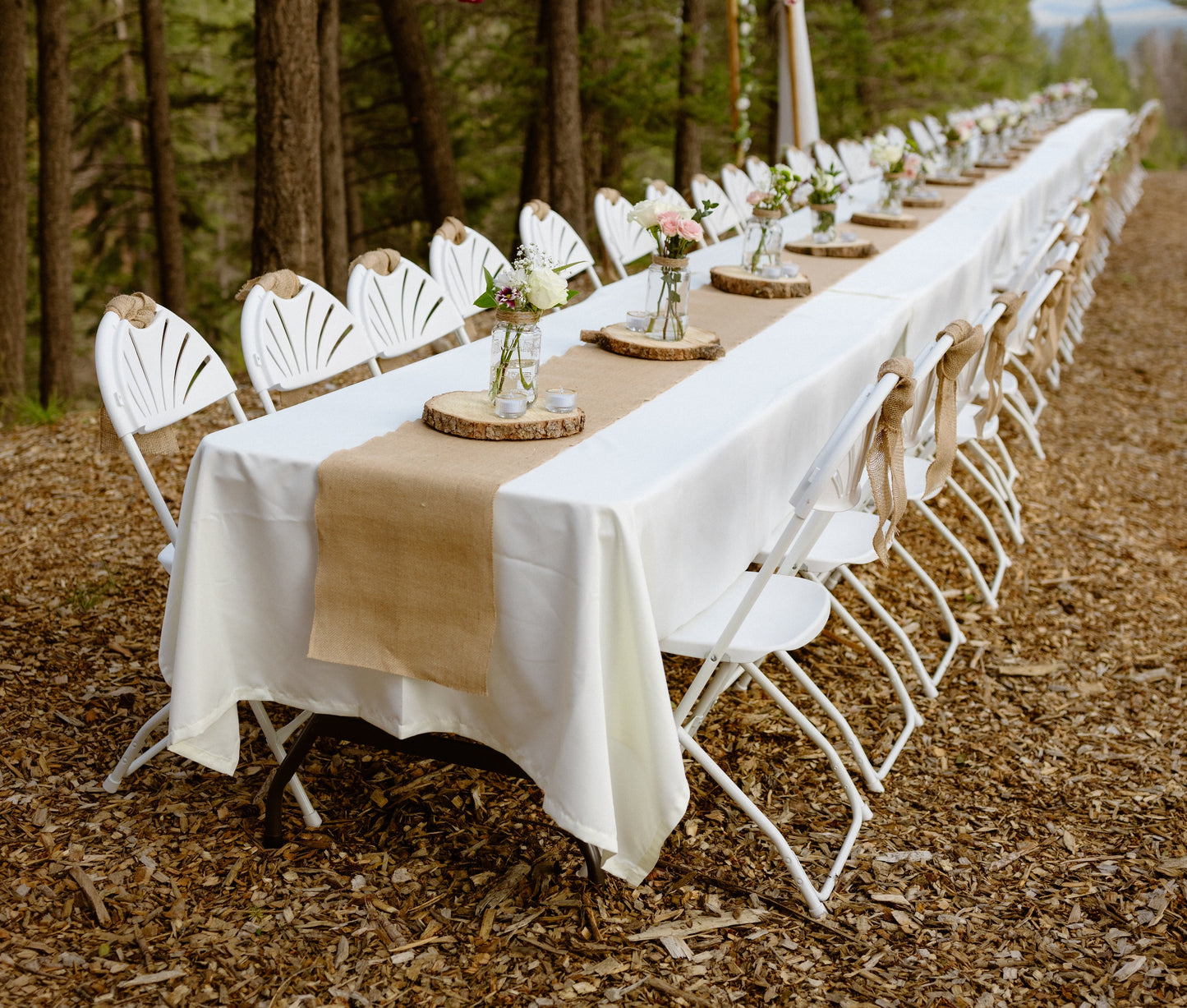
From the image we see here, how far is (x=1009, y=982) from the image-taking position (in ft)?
7.48

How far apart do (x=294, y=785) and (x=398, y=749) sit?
328 mm

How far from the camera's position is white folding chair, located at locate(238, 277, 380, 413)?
294 centimetres

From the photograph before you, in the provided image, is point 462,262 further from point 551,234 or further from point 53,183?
point 53,183

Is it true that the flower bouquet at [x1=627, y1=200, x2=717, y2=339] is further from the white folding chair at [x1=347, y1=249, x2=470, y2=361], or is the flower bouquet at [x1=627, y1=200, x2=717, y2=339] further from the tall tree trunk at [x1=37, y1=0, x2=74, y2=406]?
the tall tree trunk at [x1=37, y1=0, x2=74, y2=406]

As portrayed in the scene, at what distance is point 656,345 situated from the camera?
126 inches

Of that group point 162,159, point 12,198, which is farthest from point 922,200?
point 162,159

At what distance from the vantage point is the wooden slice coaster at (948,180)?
306 inches

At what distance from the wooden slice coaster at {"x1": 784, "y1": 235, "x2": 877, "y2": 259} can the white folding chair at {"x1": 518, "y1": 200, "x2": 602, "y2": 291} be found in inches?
34.6

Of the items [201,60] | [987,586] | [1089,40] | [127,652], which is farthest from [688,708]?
[1089,40]

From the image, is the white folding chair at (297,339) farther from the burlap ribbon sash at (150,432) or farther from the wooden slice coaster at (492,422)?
the wooden slice coaster at (492,422)

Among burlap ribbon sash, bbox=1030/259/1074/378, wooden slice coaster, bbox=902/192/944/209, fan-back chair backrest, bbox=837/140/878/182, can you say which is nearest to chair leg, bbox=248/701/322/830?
burlap ribbon sash, bbox=1030/259/1074/378

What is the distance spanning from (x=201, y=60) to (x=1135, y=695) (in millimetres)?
15250

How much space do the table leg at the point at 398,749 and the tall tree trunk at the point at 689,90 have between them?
26.4 feet

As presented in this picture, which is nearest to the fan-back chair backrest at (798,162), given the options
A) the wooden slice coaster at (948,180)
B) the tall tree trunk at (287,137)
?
the wooden slice coaster at (948,180)
